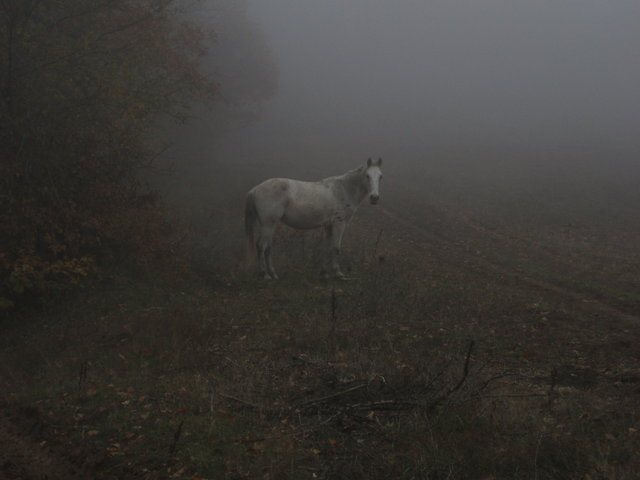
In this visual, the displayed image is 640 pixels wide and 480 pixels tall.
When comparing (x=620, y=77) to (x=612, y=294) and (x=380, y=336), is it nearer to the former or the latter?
(x=612, y=294)

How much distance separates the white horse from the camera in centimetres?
1307

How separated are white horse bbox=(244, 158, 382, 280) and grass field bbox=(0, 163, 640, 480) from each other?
910 millimetres

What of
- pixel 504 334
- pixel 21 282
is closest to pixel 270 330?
pixel 504 334

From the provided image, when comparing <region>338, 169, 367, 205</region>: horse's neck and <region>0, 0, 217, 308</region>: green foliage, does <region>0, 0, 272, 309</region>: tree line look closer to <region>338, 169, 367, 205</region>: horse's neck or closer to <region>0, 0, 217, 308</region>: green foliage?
<region>0, 0, 217, 308</region>: green foliage

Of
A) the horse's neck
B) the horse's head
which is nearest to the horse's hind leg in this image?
the horse's neck

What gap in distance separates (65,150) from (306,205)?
227 inches

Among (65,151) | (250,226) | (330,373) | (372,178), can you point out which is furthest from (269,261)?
(330,373)

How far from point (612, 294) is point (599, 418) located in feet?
25.6

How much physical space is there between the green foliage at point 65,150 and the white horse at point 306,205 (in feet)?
8.29

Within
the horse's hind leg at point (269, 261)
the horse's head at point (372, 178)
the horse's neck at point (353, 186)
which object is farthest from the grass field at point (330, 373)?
the horse's head at point (372, 178)

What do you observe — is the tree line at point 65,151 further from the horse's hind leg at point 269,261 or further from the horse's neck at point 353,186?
the horse's neck at point 353,186

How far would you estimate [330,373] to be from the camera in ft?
22.0

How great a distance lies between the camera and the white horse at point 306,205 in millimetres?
13070

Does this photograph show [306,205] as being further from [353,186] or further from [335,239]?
[353,186]
